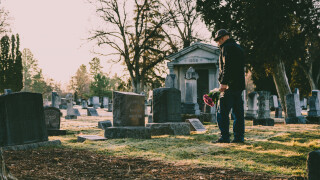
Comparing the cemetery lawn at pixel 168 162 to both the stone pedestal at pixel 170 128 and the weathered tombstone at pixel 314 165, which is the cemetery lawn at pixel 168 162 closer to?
the weathered tombstone at pixel 314 165

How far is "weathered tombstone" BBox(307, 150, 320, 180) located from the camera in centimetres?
228

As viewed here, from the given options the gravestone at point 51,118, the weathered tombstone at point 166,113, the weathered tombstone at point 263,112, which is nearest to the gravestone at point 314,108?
the weathered tombstone at point 263,112

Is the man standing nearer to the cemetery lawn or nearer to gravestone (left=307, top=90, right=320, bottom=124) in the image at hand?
the cemetery lawn

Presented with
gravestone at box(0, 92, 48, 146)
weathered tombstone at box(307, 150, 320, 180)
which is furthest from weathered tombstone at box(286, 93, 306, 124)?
weathered tombstone at box(307, 150, 320, 180)

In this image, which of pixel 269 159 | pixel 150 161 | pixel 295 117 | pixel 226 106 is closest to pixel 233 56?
pixel 226 106

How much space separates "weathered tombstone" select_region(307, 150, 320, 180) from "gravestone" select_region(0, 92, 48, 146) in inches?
196

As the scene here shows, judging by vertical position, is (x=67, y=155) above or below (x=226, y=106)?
below

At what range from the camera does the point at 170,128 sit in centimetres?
804

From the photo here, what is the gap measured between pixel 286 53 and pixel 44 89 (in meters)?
64.3

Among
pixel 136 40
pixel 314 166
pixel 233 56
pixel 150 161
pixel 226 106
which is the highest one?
pixel 136 40

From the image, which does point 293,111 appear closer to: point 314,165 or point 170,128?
point 170,128

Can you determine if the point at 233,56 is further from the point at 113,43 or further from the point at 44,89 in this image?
the point at 44,89

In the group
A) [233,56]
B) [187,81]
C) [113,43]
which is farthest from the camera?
[113,43]

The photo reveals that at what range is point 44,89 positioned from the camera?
6831cm
